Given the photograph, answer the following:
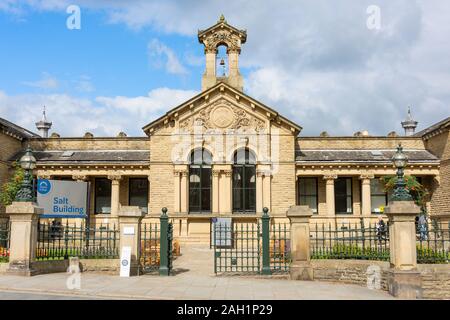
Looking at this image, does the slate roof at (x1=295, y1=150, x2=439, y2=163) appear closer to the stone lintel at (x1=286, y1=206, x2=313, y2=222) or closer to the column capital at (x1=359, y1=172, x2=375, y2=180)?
the column capital at (x1=359, y1=172, x2=375, y2=180)

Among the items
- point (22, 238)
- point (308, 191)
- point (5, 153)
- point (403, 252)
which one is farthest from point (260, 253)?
point (5, 153)

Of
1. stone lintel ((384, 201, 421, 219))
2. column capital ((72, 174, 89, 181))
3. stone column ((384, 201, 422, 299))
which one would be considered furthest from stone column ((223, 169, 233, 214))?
stone lintel ((384, 201, 421, 219))

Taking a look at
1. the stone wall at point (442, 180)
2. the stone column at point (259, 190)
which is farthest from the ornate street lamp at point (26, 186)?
the stone wall at point (442, 180)

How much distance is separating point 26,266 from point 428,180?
2570 centimetres

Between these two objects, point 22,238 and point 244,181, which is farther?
point 244,181

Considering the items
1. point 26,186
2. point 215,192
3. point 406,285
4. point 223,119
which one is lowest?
point 406,285

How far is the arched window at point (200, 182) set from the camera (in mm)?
29375

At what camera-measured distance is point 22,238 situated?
15.0 meters

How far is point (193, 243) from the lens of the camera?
28.3 m

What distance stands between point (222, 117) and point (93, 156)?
8.91 metres

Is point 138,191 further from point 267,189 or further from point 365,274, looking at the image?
point 365,274

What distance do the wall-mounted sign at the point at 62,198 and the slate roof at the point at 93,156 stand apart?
10373mm

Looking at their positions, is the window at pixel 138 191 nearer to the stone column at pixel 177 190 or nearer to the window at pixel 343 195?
the stone column at pixel 177 190
